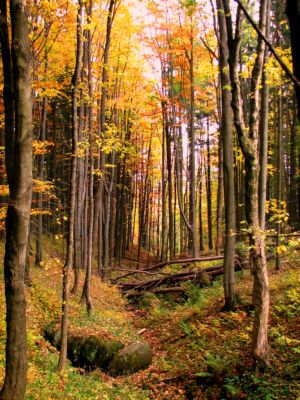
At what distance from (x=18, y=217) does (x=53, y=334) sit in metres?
6.12

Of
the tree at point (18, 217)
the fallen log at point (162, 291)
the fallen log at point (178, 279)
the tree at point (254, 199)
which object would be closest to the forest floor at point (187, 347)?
the tree at point (254, 199)

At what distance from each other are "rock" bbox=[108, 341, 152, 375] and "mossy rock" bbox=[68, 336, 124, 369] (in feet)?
0.67

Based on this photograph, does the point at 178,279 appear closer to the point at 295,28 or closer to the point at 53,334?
the point at 53,334

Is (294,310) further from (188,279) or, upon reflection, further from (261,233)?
(188,279)

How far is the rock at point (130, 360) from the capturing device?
28.5 feet

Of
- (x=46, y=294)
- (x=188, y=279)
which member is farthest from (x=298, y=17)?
(x=188, y=279)

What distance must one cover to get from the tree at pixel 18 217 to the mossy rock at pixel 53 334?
16.4 ft

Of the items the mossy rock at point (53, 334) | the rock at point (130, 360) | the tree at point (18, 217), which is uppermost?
the tree at point (18, 217)

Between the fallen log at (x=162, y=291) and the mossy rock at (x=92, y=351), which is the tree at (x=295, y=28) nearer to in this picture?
the mossy rock at (x=92, y=351)

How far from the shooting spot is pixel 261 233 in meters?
6.42

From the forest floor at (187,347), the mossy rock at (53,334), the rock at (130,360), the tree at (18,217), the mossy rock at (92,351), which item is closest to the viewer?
the tree at (18,217)

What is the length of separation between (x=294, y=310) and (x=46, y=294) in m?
8.02

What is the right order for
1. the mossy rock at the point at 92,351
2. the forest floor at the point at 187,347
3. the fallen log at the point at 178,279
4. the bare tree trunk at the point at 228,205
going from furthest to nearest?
the fallen log at the point at 178,279 < the bare tree trunk at the point at 228,205 < the mossy rock at the point at 92,351 < the forest floor at the point at 187,347

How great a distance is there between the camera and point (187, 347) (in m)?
9.12
